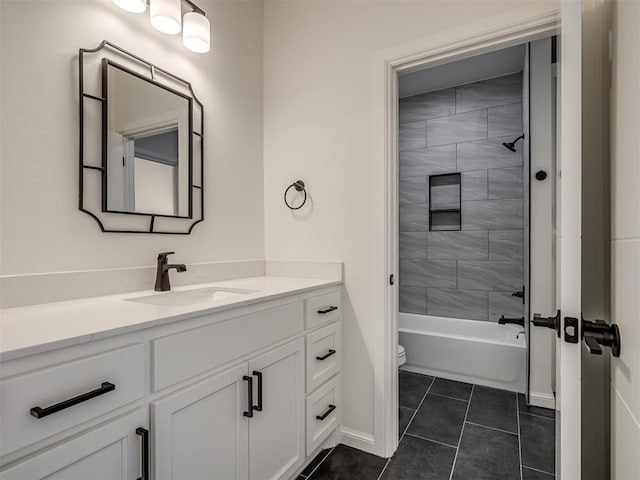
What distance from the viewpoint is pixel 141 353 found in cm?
86

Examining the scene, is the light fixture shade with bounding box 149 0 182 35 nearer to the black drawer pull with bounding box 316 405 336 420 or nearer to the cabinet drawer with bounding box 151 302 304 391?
the cabinet drawer with bounding box 151 302 304 391

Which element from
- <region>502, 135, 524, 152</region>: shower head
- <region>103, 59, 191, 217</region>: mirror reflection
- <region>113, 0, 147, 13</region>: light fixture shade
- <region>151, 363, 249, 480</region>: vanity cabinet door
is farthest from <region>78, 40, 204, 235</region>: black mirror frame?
<region>502, 135, 524, 152</region>: shower head

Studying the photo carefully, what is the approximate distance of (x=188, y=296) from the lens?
1450 mm

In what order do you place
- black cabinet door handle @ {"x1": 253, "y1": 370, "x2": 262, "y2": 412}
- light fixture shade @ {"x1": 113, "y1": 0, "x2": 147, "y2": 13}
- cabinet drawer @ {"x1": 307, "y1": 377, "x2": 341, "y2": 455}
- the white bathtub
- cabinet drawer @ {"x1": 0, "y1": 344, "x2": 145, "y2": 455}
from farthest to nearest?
the white bathtub → cabinet drawer @ {"x1": 307, "y1": 377, "x2": 341, "y2": 455} → light fixture shade @ {"x1": 113, "y1": 0, "x2": 147, "y2": 13} → black cabinet door handle @ {"x1": 253, "y1": 370, "x2": 262, "y2": 412} → cabinet drawer @ {"x1": 0, "y1": 344, "x2": 145, "y2": 455}

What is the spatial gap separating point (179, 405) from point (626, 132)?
1.27 m

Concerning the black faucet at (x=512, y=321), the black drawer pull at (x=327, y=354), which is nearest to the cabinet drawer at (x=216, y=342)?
the black drawer pull at (x=327, y=354)

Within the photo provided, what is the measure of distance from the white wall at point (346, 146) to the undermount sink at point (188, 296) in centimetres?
52

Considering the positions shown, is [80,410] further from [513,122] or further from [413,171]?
[513,122]

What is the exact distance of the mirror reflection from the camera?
1.32 metres

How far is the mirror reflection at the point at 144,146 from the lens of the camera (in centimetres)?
132

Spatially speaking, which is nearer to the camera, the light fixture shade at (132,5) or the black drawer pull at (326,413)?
the light fixture shade at (132,5)

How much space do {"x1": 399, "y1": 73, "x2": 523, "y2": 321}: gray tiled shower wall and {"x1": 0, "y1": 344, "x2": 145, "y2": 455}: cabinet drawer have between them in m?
2.91

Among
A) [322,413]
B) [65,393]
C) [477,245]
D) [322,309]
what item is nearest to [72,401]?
[65,393]

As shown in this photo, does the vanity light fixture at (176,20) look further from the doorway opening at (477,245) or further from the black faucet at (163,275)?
the doorway opening at (477,245)
